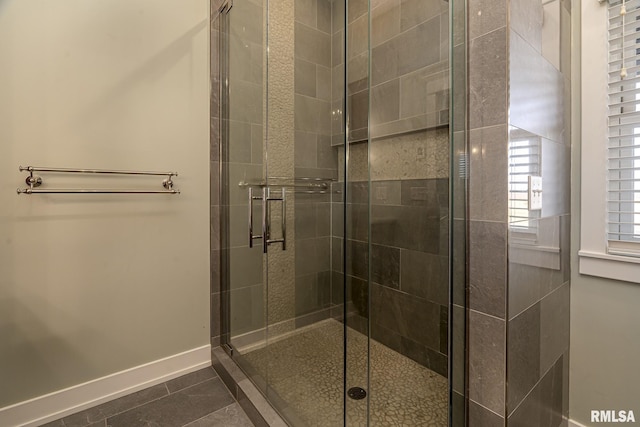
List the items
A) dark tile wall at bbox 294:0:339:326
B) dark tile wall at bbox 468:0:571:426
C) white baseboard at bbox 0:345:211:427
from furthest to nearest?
dark tile wall at bbox 294:0:339:326, white baseboard at bbox 0:345:211:427, dark tile wall at bbox 468:0:571:426

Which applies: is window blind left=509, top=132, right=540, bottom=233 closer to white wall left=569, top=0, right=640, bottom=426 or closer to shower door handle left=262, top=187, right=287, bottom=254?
white wall left=569, top=0, right=640, bottom=426

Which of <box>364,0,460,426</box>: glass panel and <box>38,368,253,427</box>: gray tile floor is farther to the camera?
<box>38,368,253,427</box>: gray tile floor

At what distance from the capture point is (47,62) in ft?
4.58

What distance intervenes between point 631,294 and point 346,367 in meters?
1.23

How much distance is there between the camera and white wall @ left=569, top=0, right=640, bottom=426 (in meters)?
1.17

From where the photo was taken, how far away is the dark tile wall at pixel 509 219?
97cm

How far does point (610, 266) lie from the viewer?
1.20 meters

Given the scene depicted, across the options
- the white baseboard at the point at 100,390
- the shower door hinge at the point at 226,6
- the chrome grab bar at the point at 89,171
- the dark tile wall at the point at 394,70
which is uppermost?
the shower door hinge at the point at 226,6

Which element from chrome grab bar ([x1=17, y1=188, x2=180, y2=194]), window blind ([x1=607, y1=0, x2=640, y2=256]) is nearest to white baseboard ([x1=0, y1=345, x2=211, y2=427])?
chrome grab bar ([x1=17, y1=188, x2=180, y2=194])

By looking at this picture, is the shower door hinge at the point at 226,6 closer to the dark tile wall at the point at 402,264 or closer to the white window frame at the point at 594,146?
the dark tile wall at the point at 402,264

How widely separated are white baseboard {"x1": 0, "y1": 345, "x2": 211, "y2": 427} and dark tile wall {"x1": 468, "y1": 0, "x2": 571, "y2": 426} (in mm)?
1632

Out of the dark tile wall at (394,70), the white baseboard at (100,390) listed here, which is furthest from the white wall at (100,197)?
the dark tile wall at (394,70)

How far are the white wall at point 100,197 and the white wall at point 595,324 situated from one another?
204cm

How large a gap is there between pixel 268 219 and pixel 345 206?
1.63 ft
